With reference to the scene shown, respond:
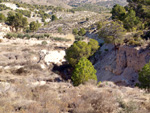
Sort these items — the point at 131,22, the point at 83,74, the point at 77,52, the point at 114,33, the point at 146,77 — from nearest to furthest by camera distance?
the point at 146,77 < the point at 83,74 < the point at 114,33 < the point at 77,52 < the point at 131,22

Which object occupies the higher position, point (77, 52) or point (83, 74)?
point (77, 52)

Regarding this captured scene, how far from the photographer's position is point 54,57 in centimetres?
2473

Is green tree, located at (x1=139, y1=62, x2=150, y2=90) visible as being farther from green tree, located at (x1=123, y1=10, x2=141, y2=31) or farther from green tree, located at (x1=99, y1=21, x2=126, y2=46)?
green tree, located at (x1=123, y1=10, x2=141, y2=31)

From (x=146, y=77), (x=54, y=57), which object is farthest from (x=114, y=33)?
(x=54, y=57)

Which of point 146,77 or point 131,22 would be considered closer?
point 146,77

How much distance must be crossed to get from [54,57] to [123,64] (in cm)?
1234

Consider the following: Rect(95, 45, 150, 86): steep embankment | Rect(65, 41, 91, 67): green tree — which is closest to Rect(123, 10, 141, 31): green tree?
Rect(95, 45, 150, 86): steep embankment

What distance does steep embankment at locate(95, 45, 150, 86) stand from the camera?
16.1 meters

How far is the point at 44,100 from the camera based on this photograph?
239 inches

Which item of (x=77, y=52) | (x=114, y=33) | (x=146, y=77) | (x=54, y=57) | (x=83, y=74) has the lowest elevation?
(x=54, y=57)

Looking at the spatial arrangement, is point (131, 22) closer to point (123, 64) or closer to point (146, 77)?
point (123, 64)

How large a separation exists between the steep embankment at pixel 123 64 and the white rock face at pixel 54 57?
7232 millimetres

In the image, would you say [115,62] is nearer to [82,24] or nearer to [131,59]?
Result: [131,59]

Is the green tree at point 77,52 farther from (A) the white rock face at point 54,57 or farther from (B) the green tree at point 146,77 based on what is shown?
(B) the green tree at point 146,77
